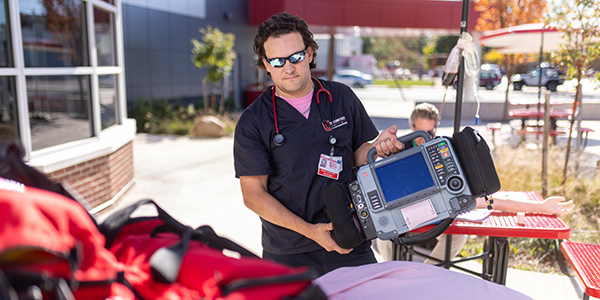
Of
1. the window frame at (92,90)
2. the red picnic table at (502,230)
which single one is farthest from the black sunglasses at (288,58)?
the window frame at (92,90)

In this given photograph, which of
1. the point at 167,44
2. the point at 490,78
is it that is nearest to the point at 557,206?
the point at 167,44

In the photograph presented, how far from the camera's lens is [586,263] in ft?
8.58

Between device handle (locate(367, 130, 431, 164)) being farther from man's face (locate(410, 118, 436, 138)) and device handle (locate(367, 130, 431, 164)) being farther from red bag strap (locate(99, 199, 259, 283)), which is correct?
man's face (locate(410, 118, 436, 138))

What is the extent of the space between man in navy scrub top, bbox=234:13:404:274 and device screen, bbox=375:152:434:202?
0.45 m

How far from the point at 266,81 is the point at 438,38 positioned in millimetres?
44806

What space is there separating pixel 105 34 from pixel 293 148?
202 inches

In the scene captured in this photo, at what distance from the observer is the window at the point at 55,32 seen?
5.68 metres

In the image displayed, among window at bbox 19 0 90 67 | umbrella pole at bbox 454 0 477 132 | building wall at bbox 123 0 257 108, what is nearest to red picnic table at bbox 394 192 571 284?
umbrella pole at bbox 454 0 477 132

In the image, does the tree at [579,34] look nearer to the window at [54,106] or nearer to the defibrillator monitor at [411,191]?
the defibrillator monitor at [411,191]

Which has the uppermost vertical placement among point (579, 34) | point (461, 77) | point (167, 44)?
point (167, 44)

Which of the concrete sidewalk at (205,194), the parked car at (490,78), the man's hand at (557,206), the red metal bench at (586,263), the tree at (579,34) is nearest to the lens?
the red metal bench at (586,263)

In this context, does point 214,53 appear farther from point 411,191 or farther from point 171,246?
point 171,246

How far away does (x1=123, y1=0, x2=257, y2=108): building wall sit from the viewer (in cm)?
1344

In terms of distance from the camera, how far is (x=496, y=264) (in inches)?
122
